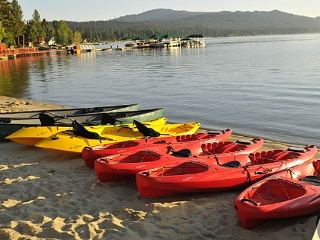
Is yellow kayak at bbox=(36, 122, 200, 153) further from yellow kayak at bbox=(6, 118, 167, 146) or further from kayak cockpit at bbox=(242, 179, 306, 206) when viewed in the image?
kayak cockpit at bbox=(242, 179, 306, 206)

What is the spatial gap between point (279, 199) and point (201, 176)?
1.59 metres

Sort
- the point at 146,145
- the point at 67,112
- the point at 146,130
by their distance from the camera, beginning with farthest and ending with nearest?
the point at 67,112, the point at 146,130, the point at 146,145

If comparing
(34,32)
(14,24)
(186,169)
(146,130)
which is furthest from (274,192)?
(34,32)

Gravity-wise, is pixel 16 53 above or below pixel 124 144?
above

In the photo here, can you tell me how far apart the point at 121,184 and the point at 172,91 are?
19.3 meters

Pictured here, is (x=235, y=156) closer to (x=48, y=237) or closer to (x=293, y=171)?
(x=293, y=171)

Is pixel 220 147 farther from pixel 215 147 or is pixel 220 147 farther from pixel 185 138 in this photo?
pixel 185 138

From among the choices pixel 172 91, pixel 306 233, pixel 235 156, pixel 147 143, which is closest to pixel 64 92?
pixel 172 91

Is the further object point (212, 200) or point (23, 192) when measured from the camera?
point (23, 192)

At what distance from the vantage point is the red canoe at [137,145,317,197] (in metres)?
8.09

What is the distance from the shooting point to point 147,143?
10844mm

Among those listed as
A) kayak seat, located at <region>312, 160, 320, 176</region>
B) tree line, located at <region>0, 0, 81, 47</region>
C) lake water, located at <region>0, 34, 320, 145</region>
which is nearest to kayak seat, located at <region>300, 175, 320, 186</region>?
kayak seat, located at <region>312, 160, 320, 176</region>

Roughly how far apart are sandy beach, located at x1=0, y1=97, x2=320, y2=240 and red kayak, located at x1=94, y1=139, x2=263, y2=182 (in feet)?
1.21

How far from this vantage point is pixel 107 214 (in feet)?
25.3
